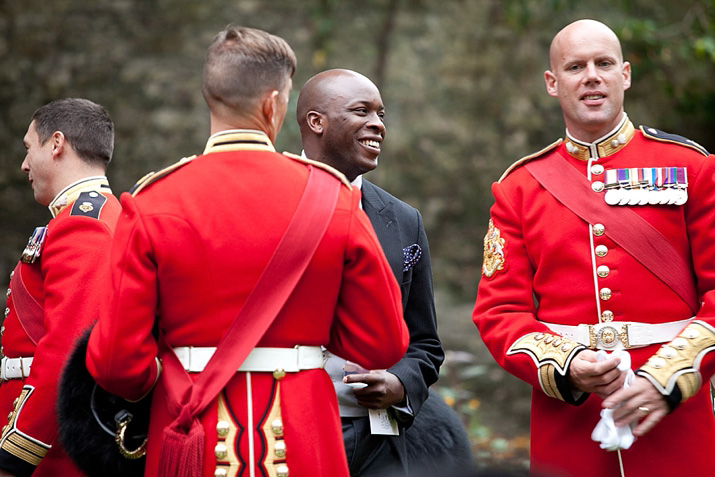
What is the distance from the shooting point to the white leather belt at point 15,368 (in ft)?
11.4

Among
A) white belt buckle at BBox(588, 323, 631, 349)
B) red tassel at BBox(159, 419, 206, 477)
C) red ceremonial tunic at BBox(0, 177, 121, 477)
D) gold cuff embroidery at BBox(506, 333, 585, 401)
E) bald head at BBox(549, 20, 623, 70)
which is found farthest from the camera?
bald head at BBox(549, 20, 623, 70)

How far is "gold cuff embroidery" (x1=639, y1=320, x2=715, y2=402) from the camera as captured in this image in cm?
282

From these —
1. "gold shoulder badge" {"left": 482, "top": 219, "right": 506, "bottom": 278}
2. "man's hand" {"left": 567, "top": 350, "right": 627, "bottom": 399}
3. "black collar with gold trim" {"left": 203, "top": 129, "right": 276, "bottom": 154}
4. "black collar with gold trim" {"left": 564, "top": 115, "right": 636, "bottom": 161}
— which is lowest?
"man's hand" {"left": 567, "top": 350, "right": 627, "bottom": 399}

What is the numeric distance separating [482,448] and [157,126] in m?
3.58

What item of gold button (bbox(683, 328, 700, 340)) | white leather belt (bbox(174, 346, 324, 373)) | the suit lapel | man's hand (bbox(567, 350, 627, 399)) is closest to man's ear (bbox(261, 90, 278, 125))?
white leather belt (bbox(174, 346, 324, 373))

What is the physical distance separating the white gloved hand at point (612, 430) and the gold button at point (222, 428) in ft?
3.70

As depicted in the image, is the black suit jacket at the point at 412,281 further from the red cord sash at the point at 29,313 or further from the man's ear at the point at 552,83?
the red cord sash at the point at 29,313

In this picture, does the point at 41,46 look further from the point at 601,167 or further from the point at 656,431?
the point at 656,431

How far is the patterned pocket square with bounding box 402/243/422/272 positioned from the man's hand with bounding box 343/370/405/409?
44 centimetres

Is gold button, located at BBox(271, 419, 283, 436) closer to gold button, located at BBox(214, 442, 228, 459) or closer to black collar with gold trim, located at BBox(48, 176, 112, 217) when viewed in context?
gold button, located at BBox(214, 442, 228, 459)

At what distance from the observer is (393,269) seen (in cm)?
343

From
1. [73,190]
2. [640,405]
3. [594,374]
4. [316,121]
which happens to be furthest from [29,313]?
[640,405]

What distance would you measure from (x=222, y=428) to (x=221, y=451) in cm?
6

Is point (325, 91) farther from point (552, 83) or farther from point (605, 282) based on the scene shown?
point (605, 282)
